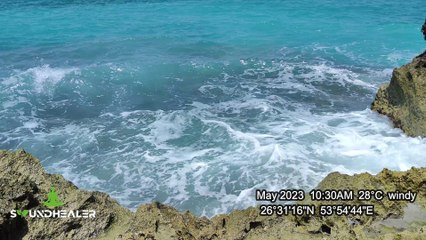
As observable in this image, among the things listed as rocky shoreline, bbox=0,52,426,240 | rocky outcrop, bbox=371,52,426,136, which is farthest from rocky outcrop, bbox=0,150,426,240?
rocky outcrop, bbox=371,52,426,136

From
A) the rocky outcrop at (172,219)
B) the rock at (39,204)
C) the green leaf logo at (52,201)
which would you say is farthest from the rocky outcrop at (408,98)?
the green leaf logo at (52,201)

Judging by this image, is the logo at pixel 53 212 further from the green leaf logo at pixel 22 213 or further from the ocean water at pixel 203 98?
the ocean water at pixel 203 98

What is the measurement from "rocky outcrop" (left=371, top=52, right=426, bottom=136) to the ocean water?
42cm

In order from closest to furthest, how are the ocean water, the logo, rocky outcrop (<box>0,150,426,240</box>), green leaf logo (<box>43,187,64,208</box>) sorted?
rocky outcrop (<box>0,150,426,240</box>)
the logo
green leaf logo (<box>43,187,64,208</box>)
the ocean water

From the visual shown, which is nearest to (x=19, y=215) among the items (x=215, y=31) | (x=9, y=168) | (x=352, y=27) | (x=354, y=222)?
(x=9, y=168)

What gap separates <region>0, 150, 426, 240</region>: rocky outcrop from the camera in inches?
208

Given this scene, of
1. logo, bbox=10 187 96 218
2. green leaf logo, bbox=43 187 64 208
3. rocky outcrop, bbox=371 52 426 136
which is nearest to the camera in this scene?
logo, bbox=10 187 96 218

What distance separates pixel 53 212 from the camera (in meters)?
5.62

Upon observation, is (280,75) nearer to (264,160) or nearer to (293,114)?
(293,114)

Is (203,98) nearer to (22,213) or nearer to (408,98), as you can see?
(408,98)

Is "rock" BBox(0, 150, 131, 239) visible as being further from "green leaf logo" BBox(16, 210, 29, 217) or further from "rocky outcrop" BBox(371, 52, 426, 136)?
"rocky outcrop" BBox(371, 52, 426, 136)

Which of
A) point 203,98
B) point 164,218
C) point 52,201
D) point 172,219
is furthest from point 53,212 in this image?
point 203,98

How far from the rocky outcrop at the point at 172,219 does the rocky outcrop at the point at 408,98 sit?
21.7 feet

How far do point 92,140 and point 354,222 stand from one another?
9.49 meters
